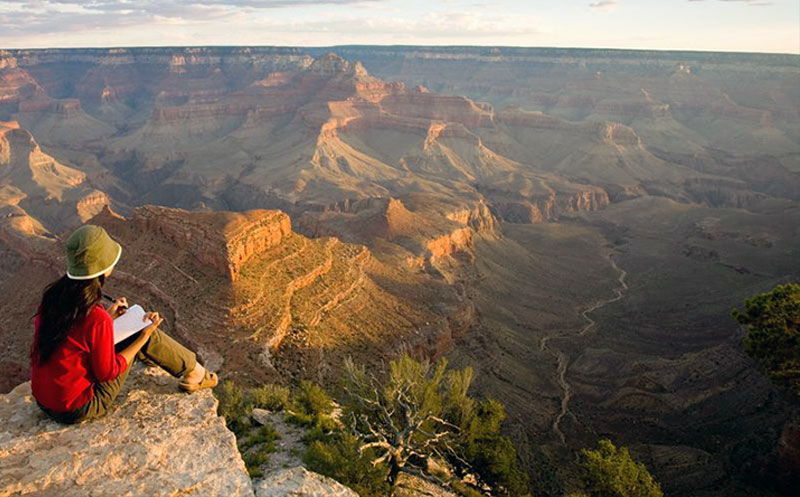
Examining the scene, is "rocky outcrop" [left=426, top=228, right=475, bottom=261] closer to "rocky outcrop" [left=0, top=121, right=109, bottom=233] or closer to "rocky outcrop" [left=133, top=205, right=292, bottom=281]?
"rocky outcrop" [left=133, top=205, right=292, bottom=281]

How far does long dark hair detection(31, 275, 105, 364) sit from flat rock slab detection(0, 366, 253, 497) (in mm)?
1644

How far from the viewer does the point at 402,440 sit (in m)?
18.2

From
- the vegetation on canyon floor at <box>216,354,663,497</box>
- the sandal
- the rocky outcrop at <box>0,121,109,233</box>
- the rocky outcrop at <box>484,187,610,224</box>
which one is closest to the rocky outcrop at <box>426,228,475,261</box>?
the vegetation on canyon floor at <box>216,354,663,497</box>

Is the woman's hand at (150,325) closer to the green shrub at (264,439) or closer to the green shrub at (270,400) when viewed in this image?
the green shrub at (264,439)

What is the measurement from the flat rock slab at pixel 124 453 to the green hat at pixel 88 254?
2999 millimetres

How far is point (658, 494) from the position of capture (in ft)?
82.1

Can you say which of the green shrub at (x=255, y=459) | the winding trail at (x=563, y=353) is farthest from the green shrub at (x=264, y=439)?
the winding trail at (x=563, y=353)

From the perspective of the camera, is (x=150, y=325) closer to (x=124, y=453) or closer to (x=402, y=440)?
(x=124, y=453)

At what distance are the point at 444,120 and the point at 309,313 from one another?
442 ft

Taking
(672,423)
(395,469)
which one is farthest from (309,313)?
(672,423)

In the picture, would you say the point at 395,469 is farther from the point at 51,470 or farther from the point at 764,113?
the point at 764,113

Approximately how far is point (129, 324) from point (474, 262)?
208 ft

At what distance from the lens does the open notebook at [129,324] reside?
1030cm

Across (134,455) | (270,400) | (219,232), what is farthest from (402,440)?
(219,232)
